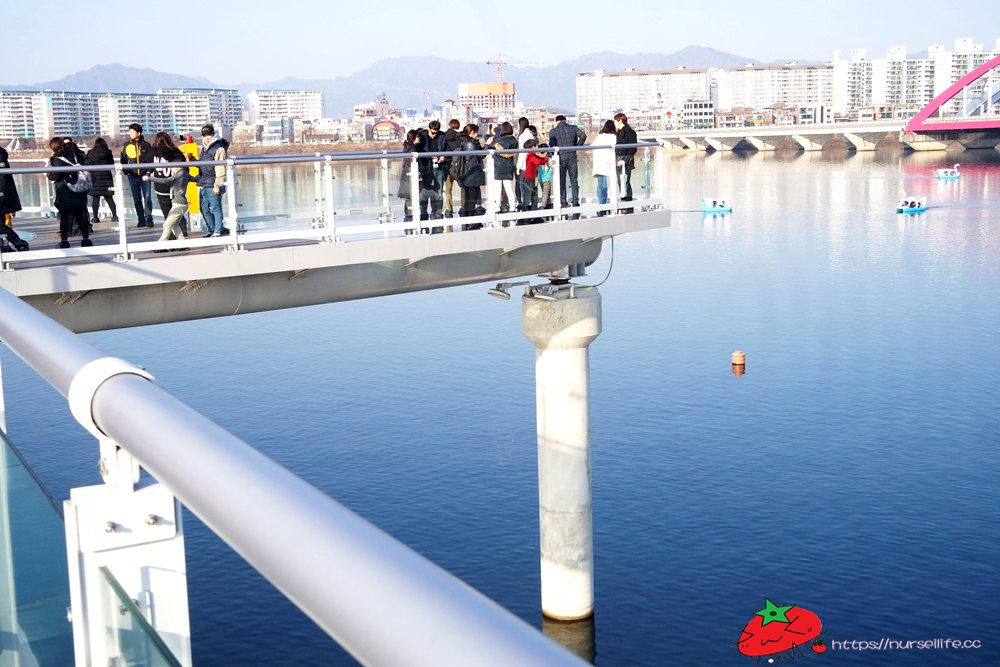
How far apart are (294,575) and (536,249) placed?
17.1 m

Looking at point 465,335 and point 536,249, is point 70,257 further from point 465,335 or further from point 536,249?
point 465,335

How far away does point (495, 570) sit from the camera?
24672mm

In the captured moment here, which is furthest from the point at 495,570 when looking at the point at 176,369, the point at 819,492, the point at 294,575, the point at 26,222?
the point at 294,575

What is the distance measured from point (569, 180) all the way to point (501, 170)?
138 centimetres

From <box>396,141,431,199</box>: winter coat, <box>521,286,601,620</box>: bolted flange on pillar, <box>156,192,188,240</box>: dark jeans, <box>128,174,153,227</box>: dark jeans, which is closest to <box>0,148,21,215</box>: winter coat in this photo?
<box>128,174,153,227</box>: dark jeans

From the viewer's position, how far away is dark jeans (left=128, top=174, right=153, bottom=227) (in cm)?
1467

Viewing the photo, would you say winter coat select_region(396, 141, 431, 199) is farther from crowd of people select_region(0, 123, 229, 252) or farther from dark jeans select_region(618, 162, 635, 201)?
dark jeans select_region(618, 162, 635, 201)

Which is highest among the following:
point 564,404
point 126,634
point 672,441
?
point 126,634

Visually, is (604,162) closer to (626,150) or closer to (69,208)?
(626,150)

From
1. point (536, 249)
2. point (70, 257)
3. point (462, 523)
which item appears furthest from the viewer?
point (462, 523)

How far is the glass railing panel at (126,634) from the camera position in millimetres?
1725

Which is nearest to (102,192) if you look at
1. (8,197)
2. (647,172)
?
(8,197)

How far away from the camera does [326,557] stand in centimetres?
112

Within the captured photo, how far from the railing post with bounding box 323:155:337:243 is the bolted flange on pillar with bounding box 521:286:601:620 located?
173 inches
